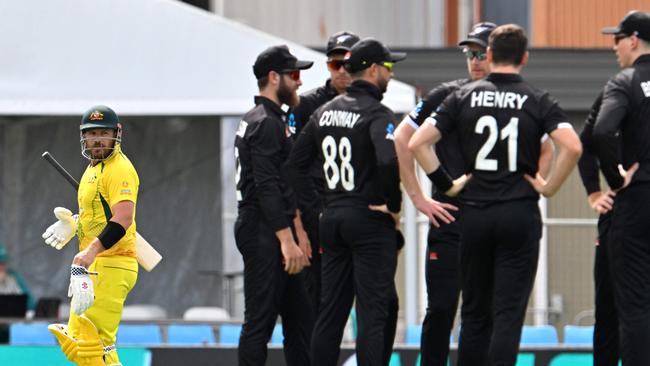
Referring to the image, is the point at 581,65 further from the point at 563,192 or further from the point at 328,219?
the point at 328,219

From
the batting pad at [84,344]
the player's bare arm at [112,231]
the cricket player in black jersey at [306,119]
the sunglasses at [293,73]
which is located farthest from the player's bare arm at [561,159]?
the batting pad at [84,344]

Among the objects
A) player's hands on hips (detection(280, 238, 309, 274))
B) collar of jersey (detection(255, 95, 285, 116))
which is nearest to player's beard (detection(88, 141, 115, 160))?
collar of jersey (detection(255, 95, 285, 116))

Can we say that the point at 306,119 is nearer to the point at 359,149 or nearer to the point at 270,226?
the point at 270,226

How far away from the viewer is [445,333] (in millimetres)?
8117

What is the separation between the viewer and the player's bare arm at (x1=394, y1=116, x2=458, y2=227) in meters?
7.55

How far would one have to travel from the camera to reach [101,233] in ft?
25.0

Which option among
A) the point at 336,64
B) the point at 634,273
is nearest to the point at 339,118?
the point at 336,64

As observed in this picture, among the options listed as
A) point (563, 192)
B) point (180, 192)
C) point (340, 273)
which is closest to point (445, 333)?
point (340, 273)

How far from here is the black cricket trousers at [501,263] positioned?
23.0 feet

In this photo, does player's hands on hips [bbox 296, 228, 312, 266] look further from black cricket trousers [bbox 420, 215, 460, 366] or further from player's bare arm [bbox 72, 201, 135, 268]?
player's bare arm [bbox 72, 201, 135, 268]

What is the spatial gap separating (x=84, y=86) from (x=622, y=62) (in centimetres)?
605

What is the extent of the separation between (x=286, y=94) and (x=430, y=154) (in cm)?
131

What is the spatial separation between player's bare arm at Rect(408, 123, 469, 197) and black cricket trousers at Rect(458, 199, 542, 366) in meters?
0.15

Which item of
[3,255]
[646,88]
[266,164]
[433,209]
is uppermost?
[646,88]
